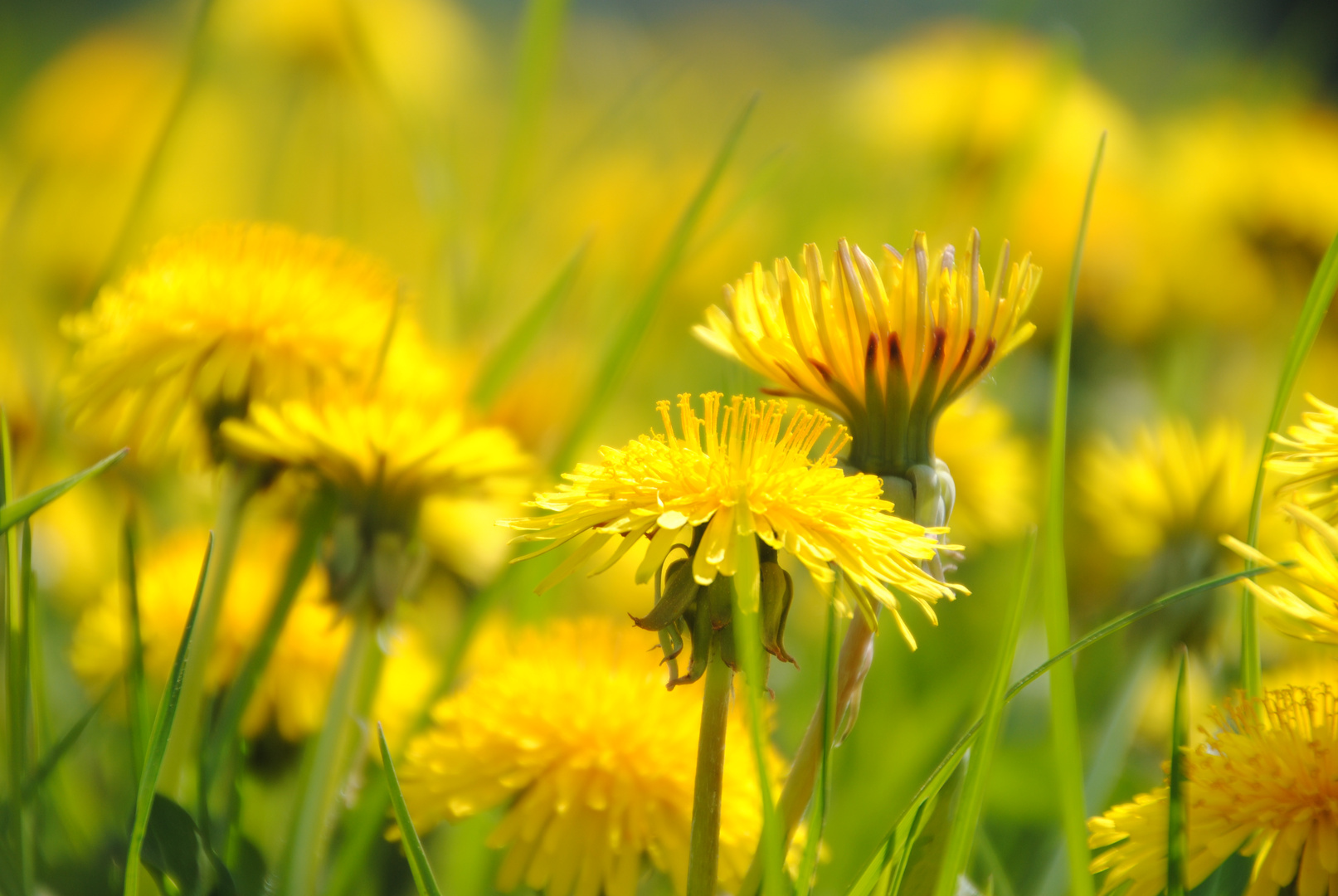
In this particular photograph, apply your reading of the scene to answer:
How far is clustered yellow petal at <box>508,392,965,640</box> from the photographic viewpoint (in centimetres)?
31

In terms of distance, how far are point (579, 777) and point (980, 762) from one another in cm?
15

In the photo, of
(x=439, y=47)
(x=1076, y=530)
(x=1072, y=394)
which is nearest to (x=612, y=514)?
(x=1076, y=530)

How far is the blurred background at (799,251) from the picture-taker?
63 centimetres

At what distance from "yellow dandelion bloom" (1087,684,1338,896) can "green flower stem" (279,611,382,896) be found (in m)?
0.29

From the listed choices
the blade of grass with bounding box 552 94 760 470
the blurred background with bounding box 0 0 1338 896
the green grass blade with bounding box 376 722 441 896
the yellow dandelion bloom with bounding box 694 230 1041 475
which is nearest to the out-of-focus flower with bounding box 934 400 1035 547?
the blurred background with bounding box 0 0 1338 896

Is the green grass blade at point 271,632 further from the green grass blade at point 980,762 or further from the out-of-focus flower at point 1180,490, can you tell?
the out-of-focus flower at point 1180,490

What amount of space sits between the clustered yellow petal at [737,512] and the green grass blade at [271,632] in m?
0.20

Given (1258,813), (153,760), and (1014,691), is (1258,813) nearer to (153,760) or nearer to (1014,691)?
(1014,691)

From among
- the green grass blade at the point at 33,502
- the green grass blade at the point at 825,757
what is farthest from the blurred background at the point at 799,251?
the green grass blade at the point at 33,502

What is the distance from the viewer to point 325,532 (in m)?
0.51

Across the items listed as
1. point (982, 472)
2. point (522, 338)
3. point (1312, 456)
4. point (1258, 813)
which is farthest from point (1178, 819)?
point (982, 472)

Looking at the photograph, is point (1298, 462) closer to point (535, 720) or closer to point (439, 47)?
point (535, 720)

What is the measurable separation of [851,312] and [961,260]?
0.16 ft

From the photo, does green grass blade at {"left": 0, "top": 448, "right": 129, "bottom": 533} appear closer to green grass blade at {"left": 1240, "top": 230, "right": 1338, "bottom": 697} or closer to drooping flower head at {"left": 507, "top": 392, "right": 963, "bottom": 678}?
drooping flower head at {"left": 507, "top": 392, "right": 963, "bottom": 678}
